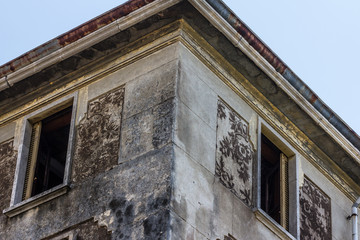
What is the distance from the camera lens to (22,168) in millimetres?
17531

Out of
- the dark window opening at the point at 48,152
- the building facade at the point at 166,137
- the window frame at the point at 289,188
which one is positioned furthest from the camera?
the dark window opening at the point at 48,152

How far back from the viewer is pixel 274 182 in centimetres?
1850

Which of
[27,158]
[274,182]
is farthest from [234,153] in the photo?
[27,158]

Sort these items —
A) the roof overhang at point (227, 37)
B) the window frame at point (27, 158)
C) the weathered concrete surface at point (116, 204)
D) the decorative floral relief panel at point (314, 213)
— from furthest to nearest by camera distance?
1. the decorative floral relief panel at point (314, 213)
2. the roof overhang at point (227, 37)
3. the window frame at point (27, 158)
4. the weathered concrete surface at point (116, 204)

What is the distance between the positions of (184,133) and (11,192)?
3.15m

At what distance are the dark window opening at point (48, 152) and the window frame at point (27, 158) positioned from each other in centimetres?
→ 8

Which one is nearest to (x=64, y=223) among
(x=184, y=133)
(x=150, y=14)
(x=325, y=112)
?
(x=184, y=133)

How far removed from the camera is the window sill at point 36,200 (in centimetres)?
1636

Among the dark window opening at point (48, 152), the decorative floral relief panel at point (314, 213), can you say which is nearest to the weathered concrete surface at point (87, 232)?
the dark window opening at point (48, 152)

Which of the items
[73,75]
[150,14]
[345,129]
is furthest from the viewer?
[345,129]

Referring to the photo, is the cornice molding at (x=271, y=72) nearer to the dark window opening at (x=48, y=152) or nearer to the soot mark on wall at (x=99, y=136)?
the soot mark on wall at (x=99, y=136)

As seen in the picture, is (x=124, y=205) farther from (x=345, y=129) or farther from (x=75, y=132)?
(x=345, y=129)

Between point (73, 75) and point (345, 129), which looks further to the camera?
point (345, 129)

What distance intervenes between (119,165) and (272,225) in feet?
8.83
